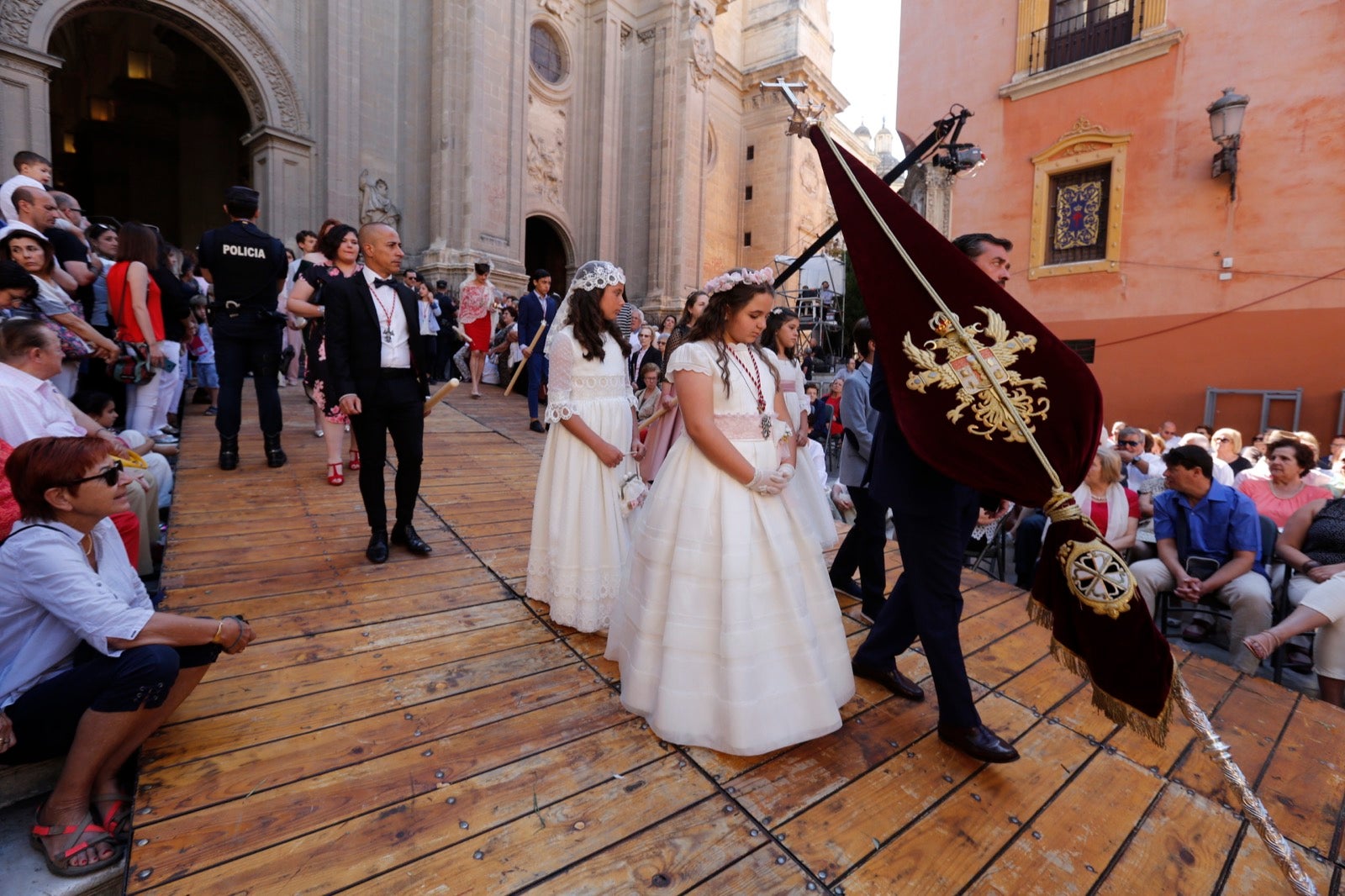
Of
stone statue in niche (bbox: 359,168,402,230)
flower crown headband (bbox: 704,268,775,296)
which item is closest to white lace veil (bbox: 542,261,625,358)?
flower crown headband (bbox: 704,268,775,296)

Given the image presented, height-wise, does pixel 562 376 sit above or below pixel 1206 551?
above

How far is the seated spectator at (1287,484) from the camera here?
16.2ft

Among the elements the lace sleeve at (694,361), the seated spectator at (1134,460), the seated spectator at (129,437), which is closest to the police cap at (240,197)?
the seated spectator at (129,437)

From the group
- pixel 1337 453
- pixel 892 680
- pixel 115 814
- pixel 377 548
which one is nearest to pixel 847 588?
pixel 892 680

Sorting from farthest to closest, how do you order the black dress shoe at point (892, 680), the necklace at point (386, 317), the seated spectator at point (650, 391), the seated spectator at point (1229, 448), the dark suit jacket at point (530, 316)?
the dark suit jacket at point (530, 316) → the seated spectator at point (1229, 448) → the seated spectator at point (650, 391) → the necklace at point (386, 317) → the black dress shoe at point (892, 680)

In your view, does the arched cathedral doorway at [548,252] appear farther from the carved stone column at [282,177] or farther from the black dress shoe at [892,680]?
the black dress shoe at [892,680]

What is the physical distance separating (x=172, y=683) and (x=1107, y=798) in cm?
311

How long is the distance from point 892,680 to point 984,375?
1.52m

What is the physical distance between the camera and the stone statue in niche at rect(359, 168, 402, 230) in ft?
42.8

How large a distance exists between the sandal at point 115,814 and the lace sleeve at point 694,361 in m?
2.20

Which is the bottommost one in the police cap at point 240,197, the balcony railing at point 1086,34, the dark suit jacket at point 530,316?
the dark suit jacket at point 530,316

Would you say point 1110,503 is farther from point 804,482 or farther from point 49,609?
point 49,609

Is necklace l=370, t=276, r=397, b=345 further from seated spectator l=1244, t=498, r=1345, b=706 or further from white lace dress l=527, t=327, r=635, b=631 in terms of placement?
seated spectator l=1244, t=498, r=1345, b=706

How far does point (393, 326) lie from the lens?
3926 mm
